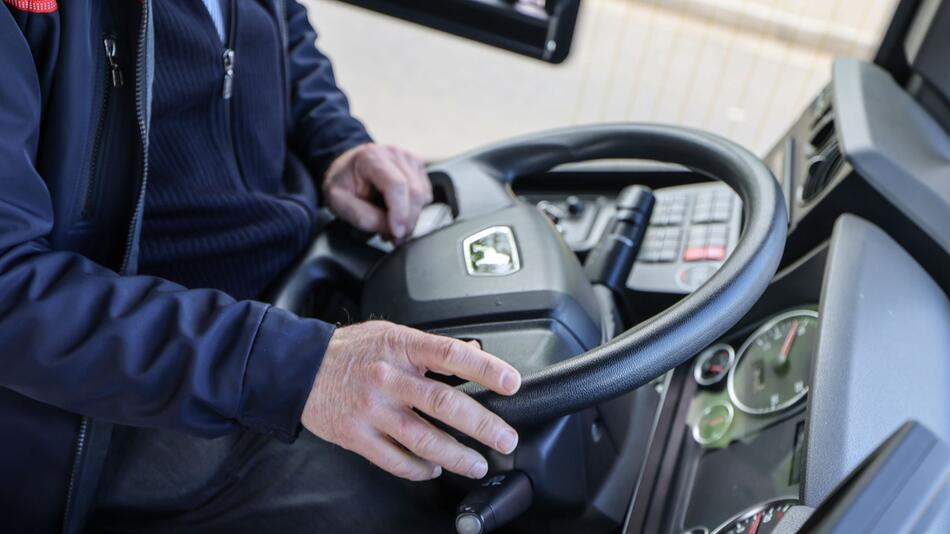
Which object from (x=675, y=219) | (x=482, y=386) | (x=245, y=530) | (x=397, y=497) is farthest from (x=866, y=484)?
(x=675, y=219)

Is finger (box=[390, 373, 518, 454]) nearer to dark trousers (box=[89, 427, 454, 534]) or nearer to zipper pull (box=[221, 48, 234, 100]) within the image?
dark trousers (box=[89, 427, 454, 534])

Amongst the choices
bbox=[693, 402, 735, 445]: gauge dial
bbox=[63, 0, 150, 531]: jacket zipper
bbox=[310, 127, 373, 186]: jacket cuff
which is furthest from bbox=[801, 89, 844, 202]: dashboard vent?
bbox=[63, 0, 150, 531]: jacket zipper

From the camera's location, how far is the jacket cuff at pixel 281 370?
2.38 ft

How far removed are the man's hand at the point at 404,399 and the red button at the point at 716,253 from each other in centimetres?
48

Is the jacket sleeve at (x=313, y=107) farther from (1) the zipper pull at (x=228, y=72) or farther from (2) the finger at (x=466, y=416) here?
(2) the finger at (x=466, y=416)

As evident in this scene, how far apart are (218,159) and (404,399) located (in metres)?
0.36

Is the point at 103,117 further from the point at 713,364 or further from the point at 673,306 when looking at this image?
the point at 713,364

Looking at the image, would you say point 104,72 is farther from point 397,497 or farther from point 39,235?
point 397,497

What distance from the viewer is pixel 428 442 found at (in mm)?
697

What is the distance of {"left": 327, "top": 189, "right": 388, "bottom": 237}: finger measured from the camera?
1049 mm

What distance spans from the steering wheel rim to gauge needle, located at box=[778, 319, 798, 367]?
0.16 metres

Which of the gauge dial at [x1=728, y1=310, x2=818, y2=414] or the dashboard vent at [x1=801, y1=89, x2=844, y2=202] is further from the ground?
the dashboard vent at [x1=801, y1=89, x2=844, y2=202]

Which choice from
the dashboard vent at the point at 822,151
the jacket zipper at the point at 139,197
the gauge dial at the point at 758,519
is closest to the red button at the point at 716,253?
the dashboard vent at the point at 822,151

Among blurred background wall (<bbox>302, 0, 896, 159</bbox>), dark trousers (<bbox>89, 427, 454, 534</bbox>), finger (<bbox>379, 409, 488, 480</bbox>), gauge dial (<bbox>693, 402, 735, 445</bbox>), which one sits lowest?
blurred background wall (<bbox>302, 0, 896, 159</bbox>)
